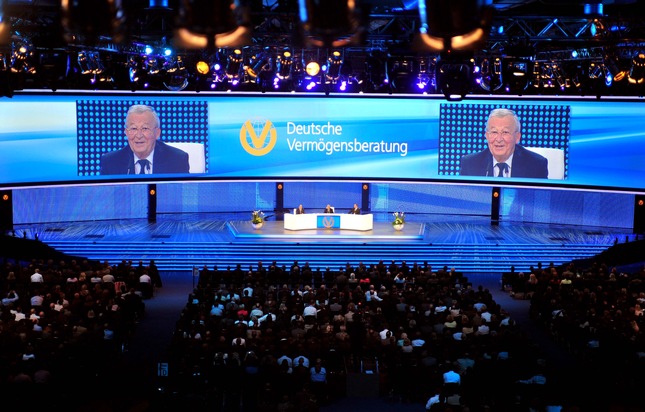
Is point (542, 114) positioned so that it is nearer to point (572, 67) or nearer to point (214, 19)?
point (572, 67)

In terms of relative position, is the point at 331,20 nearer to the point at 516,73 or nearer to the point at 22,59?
the point at 516,73

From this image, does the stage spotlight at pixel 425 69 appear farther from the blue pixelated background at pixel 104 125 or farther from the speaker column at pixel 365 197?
the blue pixelated background at pixel 104 125

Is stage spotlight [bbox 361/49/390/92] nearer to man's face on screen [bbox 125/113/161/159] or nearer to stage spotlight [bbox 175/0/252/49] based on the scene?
man's face on screen [bbox 125/113/161/159]

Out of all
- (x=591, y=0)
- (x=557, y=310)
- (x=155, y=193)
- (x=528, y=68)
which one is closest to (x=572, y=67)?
(x=528, y=68)

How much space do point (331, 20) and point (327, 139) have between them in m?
25.1

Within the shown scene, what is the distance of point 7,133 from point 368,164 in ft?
38.9

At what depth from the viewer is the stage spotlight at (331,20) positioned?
5.47m

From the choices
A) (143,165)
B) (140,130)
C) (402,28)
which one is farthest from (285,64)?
(143,165)

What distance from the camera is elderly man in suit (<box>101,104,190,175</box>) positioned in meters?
29.2

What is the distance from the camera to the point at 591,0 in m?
10.5

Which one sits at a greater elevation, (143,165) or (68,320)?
(143,165)

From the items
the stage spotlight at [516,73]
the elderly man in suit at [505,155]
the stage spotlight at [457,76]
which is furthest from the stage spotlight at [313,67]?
the elderly man in suit at [505,155]

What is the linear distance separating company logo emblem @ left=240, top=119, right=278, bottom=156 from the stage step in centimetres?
487

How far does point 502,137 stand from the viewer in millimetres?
29750
